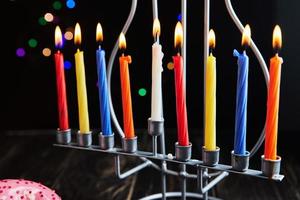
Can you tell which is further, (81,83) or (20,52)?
(20,52)

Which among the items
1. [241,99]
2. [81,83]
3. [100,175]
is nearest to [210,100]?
[241,99]

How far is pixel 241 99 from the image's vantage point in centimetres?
80

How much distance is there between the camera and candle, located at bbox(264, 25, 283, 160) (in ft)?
2.47

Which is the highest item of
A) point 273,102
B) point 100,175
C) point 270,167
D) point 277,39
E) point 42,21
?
point 42,21

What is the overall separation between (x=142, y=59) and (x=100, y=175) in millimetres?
577

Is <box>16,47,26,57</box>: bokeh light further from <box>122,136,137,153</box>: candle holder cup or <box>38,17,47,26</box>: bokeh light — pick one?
<box>122,136,137,153</box>: candle holder cup

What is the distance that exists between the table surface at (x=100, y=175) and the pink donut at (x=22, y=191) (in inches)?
13.0

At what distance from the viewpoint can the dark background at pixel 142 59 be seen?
175 cm

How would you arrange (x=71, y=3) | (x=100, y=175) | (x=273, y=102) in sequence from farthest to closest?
(x=71, y=3) → (x=100, y=175) → (x=273, y=102)

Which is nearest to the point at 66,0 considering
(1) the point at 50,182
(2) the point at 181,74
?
(1) the point at 50,182

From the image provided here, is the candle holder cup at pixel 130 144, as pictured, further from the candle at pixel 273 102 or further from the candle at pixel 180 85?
the candle at pixel 273 102

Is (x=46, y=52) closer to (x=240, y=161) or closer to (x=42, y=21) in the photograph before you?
(x=42, y=21)

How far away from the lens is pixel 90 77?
195 centimetres

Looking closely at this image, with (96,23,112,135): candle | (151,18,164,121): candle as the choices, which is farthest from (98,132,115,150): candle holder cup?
(151,18,164,121): candle
